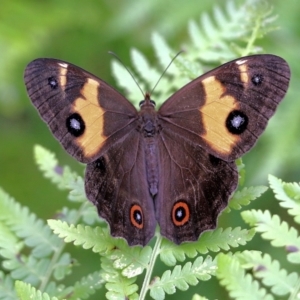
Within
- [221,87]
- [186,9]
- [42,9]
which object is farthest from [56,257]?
[42,9]

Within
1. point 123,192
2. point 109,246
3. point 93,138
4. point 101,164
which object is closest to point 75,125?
point 93,138

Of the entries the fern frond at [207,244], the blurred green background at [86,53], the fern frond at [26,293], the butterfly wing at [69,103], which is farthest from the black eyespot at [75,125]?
the blurred green background at [86,53]

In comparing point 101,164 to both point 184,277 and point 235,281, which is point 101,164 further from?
point 235,281

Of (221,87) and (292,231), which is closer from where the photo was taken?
(292,231)

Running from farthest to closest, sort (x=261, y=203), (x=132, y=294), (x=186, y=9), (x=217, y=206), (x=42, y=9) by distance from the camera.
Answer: (x=42, y=9) < (x=186, y=9) < (x=261, y=203) < (x=217, y=206) < (x=132, y=294)

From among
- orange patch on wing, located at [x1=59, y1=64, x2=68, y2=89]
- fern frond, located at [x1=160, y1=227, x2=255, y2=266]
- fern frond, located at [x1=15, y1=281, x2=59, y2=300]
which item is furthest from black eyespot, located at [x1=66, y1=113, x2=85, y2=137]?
fern frond, located at [x1=15, y1=281, x2=59, y2=300]

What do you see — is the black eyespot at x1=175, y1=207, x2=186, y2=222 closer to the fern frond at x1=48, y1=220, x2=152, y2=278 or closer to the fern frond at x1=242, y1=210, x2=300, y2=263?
the fern frond at x1=48, y1=220, x2=152, y2=278

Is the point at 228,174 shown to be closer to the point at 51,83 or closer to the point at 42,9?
the point at 51,83
